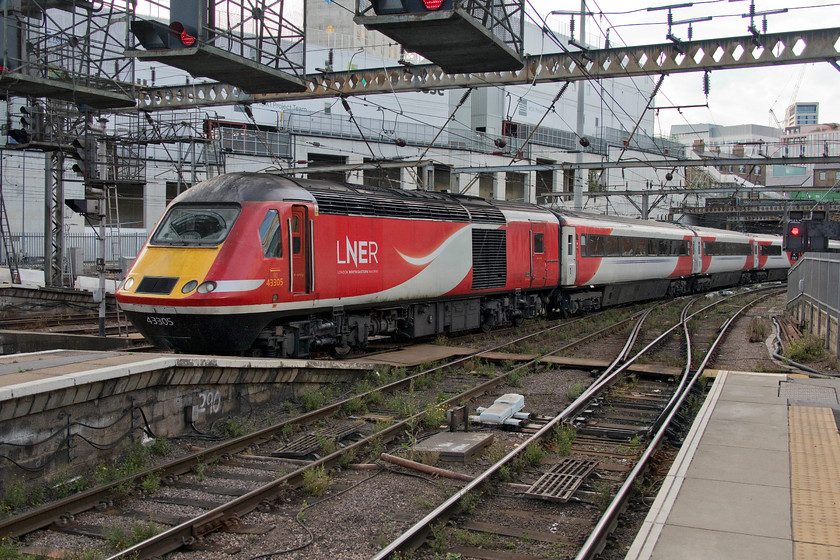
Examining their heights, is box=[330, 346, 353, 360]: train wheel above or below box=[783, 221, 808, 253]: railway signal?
below

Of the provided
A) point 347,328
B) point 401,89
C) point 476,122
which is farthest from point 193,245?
point 476,122

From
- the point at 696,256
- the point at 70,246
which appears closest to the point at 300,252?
the point at 696,256

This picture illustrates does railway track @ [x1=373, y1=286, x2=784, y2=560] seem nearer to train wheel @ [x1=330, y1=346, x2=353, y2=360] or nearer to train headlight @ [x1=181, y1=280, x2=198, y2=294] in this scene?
train wheel @ [x1=330, y1=346, x2=353, y2=360]

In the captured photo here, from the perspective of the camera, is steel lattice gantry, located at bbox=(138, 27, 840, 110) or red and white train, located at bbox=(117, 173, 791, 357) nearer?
red and white train, located at bbox=(117, 173, 791, 357)

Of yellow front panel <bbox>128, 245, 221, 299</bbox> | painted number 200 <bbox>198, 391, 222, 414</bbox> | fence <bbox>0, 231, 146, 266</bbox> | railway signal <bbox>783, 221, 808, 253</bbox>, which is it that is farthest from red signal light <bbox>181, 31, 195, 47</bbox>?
fence <bbox>0, 231, 146, 266</bbox>

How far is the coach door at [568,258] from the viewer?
73.4 ft

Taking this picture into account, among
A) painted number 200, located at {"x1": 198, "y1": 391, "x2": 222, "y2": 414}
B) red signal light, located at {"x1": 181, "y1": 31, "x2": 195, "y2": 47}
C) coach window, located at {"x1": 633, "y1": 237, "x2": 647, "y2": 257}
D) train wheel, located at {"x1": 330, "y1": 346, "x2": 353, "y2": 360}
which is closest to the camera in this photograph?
painted number 200, located at {"x1": 198, "y1": 391, "x2": 222, "y2": 414}

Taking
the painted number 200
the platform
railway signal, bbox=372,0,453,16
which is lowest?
the platform

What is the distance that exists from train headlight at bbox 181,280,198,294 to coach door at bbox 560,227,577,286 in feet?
44.1

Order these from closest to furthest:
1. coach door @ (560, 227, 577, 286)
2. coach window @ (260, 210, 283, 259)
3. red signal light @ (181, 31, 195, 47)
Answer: red signal light @ (181, 31, 195, 47) → coach window @ (260, 210, 283, 259) → coach door @ (560, 227, 577, 286)

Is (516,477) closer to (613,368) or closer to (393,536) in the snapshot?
(393,536)

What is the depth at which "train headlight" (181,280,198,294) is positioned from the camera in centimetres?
1109

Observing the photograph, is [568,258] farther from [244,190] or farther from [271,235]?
[244,190]

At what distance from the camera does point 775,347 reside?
16.3m
